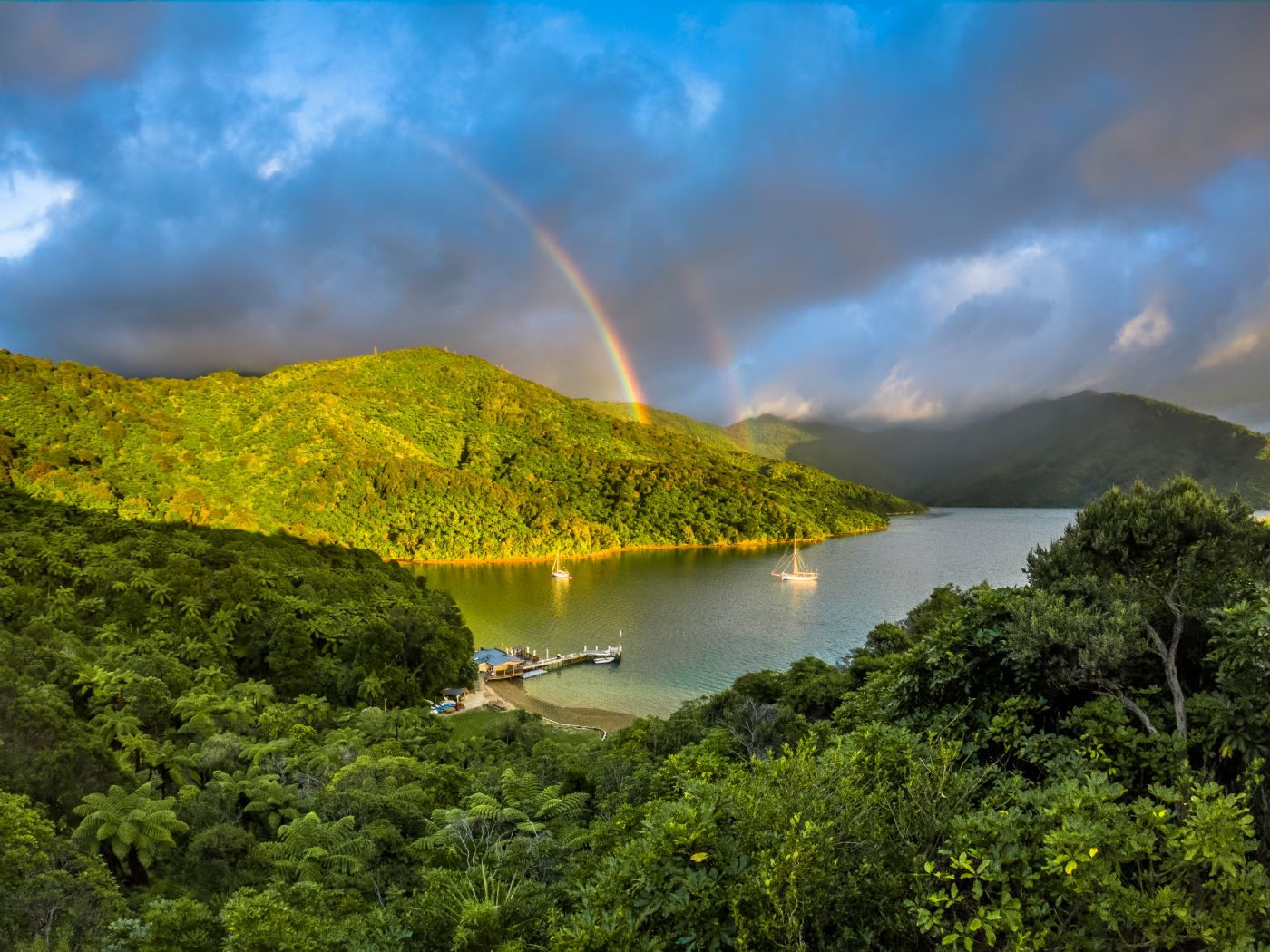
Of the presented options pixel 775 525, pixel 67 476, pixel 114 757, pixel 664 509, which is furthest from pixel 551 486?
pixel 114 757

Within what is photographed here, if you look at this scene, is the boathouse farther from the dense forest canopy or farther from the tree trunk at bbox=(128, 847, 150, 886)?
the tree trunk at bbox=(128, 847, 150, 886)

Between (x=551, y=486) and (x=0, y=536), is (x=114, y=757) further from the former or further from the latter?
(x=551, y=486)

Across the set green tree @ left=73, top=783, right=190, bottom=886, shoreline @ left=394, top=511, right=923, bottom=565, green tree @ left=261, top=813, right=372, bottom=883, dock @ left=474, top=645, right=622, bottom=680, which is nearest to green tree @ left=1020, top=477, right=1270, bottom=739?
green tree @ left=261, top=813, right=372, bottom=883

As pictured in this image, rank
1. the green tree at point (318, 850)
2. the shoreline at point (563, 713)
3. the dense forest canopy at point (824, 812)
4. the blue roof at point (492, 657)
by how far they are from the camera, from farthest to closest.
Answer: the blue roof at point (492, 657), the shoreline at point (563, 713), the green tree at point (318, 850), the dense forest canopy at point (824, 812)

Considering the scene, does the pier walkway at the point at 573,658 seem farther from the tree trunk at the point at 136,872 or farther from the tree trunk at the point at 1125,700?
the tree trunk at the point at 1125,700

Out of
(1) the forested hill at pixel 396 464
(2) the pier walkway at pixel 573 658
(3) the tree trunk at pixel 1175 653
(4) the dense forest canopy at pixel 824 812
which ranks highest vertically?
(1) the forested hill at pixel 396 464

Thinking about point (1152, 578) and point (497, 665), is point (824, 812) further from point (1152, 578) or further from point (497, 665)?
point (497, 665)

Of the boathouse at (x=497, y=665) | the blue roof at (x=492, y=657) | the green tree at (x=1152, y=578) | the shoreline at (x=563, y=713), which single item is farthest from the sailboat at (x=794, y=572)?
the green tree at (x=1152, y=578)
